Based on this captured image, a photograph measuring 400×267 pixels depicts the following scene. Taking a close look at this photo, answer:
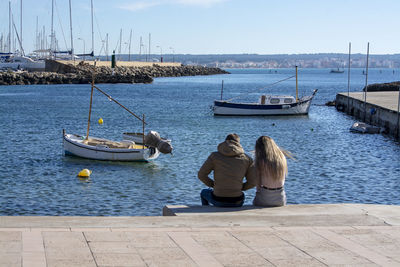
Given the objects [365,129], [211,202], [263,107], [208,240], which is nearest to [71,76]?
[263,107]

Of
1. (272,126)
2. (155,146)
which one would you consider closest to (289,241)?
(155,146)

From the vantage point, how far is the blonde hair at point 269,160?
10219 millimetres

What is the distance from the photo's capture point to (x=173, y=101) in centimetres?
7606

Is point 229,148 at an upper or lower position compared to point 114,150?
upper

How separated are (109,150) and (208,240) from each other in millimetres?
18474

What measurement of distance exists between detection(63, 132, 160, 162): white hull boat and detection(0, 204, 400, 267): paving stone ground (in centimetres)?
1612

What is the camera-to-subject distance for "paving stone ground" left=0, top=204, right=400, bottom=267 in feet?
25.1

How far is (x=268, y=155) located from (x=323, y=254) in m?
2.56

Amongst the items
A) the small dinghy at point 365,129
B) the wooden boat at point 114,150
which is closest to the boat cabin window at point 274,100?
the small dinghy at point 365,129

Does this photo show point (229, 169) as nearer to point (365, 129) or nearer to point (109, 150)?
point (109, 150)

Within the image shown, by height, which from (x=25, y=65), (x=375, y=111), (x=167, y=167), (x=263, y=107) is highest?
(x=25, y=65)

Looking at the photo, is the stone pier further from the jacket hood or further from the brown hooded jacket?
the jacket hood

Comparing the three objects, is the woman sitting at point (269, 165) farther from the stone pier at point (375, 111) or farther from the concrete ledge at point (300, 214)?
the stone pier at point (375, 111)

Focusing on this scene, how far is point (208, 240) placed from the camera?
8523 mm
